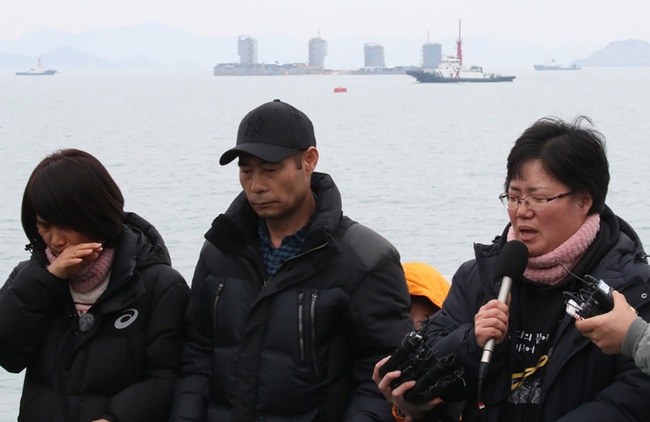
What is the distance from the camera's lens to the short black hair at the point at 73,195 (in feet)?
12.5

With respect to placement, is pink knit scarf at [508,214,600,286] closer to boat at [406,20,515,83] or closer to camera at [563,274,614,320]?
camera at [563,274,614,320]

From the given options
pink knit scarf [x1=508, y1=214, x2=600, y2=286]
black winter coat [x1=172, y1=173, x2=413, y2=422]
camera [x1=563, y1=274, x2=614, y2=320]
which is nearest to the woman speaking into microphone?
pink knit scarf [x1=508, y1=214, x2=600, y2=286]

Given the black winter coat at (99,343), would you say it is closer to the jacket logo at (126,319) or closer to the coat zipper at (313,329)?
the jacket logo at (126,319)

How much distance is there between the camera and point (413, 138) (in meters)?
44.8

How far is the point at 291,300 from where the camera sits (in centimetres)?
369

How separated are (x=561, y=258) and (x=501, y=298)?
0.29 meters

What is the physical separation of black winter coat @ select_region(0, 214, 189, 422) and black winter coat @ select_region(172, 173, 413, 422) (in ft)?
0.74

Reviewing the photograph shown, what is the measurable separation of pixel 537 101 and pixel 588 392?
7118 centimetres

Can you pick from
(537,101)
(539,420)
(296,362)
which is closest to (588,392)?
(539,420)

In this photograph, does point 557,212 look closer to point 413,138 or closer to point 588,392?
point 588,392

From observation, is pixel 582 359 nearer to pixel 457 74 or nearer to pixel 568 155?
pixel 568 155

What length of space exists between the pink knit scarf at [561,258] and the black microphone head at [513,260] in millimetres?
108

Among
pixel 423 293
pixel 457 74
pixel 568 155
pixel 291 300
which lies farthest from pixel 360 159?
pixel 457 74

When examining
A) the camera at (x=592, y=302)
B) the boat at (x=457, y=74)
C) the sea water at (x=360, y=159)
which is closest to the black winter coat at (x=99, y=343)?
the camera at (x=592, y=302)
